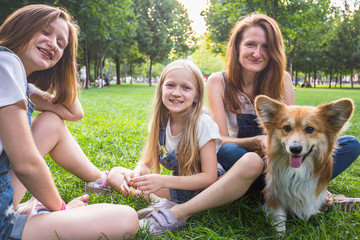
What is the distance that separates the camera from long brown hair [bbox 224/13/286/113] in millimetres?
2895

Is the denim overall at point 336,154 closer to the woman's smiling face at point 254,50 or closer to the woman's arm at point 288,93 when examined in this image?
the woman's arm at point 288,93

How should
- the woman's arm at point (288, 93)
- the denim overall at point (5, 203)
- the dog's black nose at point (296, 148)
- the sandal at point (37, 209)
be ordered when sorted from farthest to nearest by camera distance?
the woman's arm at point (288, 93), the dog's black nose at point (296, 148), the sandal at point (37, 209), the denim overall at point (5, 203)

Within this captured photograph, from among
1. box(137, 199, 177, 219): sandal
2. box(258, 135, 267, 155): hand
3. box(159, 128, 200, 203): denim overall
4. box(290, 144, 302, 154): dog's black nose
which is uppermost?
box(290, 144, 302, 154): dog's black nose

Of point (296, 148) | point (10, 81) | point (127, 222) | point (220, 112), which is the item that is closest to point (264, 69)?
point (220, 112)

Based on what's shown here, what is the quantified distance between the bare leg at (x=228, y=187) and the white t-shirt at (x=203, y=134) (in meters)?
0.34

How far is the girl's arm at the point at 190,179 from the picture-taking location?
2.29 metres

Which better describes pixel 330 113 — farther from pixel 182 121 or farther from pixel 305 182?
pixel 182 121

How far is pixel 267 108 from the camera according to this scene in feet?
7.80

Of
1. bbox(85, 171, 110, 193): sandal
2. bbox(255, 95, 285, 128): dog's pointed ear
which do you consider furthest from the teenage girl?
bbox(255, 95, 285, 128): dog's pointed ear

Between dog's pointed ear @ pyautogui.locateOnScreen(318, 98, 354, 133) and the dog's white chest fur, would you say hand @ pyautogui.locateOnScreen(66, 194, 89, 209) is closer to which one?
the dog's white chest fur

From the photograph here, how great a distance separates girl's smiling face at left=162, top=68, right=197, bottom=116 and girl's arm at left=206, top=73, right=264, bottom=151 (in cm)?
47

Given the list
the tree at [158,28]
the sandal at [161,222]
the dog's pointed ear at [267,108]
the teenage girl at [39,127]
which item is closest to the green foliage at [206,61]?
the tree at [158,28]

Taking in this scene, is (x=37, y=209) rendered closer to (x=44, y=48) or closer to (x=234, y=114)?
(x=44, y=48)

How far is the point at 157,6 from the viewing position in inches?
1407
